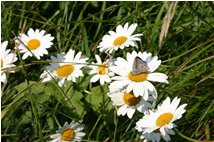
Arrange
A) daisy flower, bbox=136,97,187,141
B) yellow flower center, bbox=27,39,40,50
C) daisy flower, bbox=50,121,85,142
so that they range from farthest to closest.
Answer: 1. yellow flower center, bbox=27,39,40,50
2. daisy flower, bbox=50,121,85,142
3. daisy flower, bbox=136,97,187,141

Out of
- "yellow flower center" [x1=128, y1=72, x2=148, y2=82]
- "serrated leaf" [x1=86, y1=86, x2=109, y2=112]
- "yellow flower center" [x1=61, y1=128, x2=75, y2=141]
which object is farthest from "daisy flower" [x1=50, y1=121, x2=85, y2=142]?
"yellow flower center" [x1=128, y1=72, x2=148, y2=82]

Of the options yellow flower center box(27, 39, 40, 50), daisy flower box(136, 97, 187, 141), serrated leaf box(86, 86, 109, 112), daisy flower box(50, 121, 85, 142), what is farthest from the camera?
yellow flower center box(27, 39, 40, 50)

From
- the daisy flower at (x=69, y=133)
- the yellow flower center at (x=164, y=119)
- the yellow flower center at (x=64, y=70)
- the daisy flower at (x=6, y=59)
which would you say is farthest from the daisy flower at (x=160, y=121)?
the daisy flower at (x=6, y=59)

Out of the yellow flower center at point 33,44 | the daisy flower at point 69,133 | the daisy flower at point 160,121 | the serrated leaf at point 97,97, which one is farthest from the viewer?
the yellow flower center at point 33,44

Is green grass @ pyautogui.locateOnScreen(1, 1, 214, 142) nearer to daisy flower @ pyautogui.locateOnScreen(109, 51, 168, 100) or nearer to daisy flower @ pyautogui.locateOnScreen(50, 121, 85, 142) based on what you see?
daisy flower @ pyautogui.locateOnScreen(50, 121, 85, 142)

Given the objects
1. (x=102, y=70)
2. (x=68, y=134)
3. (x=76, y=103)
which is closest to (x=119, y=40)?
(x=102, y=70)

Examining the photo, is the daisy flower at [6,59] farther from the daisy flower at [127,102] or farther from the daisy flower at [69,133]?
the daisy flower at [127,102]

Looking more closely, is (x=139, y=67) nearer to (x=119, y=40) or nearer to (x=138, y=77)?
(x=138, y=77)
